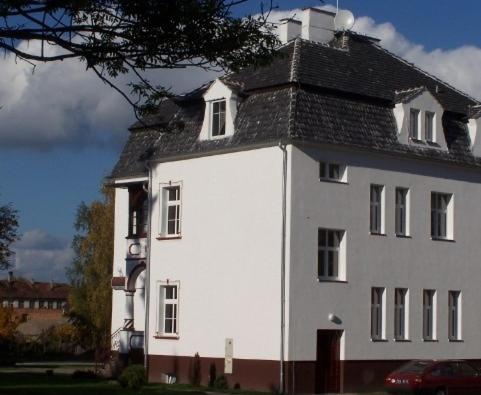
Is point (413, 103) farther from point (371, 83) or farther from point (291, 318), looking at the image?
point (291, 318)

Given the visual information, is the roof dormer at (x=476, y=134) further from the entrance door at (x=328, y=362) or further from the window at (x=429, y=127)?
the entrance door at (x=328, y=362)

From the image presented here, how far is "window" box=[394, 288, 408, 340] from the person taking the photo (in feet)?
133

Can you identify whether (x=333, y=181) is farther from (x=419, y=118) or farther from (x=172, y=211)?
(x=172, y=211)

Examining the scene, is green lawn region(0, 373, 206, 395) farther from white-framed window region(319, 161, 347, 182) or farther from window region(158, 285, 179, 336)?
white-framed window region(319, 161, 347, 182)

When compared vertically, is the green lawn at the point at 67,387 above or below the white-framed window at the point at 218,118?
below

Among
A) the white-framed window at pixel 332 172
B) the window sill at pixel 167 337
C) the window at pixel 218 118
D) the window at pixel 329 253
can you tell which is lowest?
the window sill at pixel 167 337

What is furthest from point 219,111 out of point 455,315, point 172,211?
point 455,315

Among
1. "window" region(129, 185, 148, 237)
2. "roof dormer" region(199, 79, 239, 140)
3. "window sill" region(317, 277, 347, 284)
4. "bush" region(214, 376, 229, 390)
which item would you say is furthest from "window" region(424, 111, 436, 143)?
"bush" region(214, 376, 229, 390)

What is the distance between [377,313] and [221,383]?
5.89 m

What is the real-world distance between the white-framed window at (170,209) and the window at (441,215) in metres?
9.28

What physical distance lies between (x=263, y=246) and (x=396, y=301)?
5667 millimetres

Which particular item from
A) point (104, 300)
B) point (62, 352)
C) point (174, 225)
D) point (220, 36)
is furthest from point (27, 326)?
point (220, 36)

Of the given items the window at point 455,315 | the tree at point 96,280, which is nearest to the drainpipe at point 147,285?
the window at point 455,315

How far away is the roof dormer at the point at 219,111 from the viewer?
4003cm
